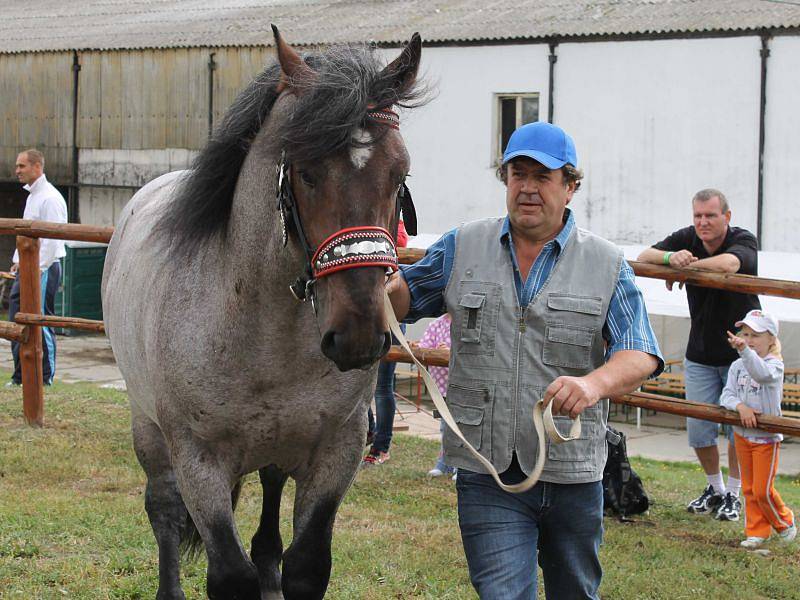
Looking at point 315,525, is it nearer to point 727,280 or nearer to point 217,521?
point 217,521

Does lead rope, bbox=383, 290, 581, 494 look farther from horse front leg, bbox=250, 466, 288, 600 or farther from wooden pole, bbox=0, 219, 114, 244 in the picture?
wooden pole, bbox=0, 219, 114, 244

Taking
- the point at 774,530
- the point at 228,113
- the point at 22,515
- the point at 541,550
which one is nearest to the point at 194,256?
→ the point at 228,113

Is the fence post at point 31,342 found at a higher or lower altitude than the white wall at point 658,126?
lower

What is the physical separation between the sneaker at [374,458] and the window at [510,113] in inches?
457

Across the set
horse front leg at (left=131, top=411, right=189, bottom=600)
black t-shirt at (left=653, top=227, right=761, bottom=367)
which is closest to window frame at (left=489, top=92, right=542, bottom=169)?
black t-shirt at (left=653, top=227, right=761, bottom=367)

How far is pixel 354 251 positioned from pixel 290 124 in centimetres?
47

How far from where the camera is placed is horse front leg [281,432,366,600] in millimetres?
3424

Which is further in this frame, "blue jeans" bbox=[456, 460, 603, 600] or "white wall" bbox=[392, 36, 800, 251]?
"white wall" bbox=[392, 36, 800, 251]

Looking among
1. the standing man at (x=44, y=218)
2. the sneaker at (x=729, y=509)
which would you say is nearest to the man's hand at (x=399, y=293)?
the sneaker at (x=729, y=509)

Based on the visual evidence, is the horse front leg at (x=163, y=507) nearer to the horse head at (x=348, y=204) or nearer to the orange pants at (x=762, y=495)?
the horse head at (x=348, y=204)

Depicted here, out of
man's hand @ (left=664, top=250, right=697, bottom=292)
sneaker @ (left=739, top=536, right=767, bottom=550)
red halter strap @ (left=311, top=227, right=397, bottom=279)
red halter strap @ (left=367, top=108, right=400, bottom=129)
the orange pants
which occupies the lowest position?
sneaker @ (left=739, top=536, right=767, bottom=550)

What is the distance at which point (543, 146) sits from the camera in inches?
114

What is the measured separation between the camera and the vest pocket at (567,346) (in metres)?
2.93

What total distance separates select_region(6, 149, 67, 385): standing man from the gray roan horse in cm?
577
